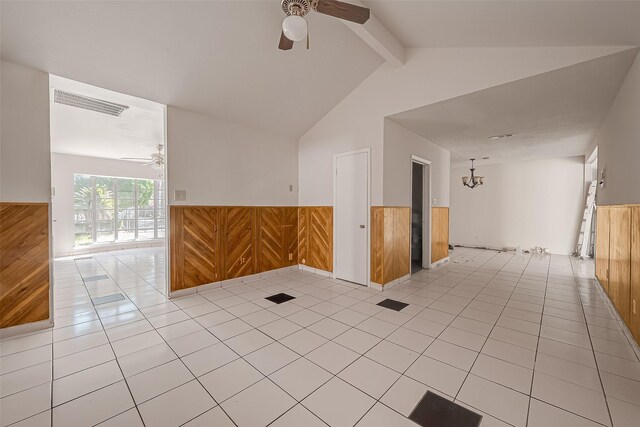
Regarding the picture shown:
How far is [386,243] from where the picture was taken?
13.5 feet

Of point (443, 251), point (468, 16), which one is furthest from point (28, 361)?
point (443, 251)

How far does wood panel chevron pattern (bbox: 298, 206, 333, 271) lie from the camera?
4.83 m

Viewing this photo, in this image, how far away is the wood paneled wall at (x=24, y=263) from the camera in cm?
254

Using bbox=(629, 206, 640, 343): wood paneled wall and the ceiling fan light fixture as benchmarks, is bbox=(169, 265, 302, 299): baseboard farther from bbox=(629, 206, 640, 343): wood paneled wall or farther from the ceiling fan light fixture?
bbox=(629, 206, 640, 343): wood paneled wall

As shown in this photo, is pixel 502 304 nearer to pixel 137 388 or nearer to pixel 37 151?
pixel 137 388

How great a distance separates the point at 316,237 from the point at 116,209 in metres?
7.11

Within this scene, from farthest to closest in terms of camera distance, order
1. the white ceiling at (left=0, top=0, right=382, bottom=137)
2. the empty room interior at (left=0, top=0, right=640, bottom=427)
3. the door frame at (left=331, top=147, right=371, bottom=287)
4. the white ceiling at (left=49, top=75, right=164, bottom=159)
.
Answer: the door frame at (left=331, top=147, right=371, bottom=287), the white ceiling at (left=49, top=75, right=164, bottom=159), the white ceiling at (left=0, top=0, right=382, bottom=137), the empty room interior at (left=0, top=0, right=640, bottom=427)

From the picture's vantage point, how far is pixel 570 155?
22.0 feet

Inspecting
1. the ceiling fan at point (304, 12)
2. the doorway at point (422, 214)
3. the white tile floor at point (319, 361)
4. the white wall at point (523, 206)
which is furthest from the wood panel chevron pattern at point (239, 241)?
the white wall at point (523, 206)

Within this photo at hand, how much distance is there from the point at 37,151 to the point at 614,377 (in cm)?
565

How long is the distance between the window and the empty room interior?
2.28 m

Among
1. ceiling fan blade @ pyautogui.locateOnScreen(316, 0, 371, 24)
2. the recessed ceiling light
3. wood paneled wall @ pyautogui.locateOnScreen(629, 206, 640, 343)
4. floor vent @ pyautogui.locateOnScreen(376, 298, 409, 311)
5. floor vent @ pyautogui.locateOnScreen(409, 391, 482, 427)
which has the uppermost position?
ceiling fan blade @ pyautogui.locateOnScreen(316, 0, 371, 24)

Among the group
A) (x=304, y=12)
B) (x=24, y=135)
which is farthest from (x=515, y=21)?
(x=24, y=135)

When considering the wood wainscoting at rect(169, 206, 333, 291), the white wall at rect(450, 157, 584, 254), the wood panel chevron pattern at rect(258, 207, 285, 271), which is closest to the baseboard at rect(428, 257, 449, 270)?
the wood wainscoting at rect(169, 206, 333, 291)
